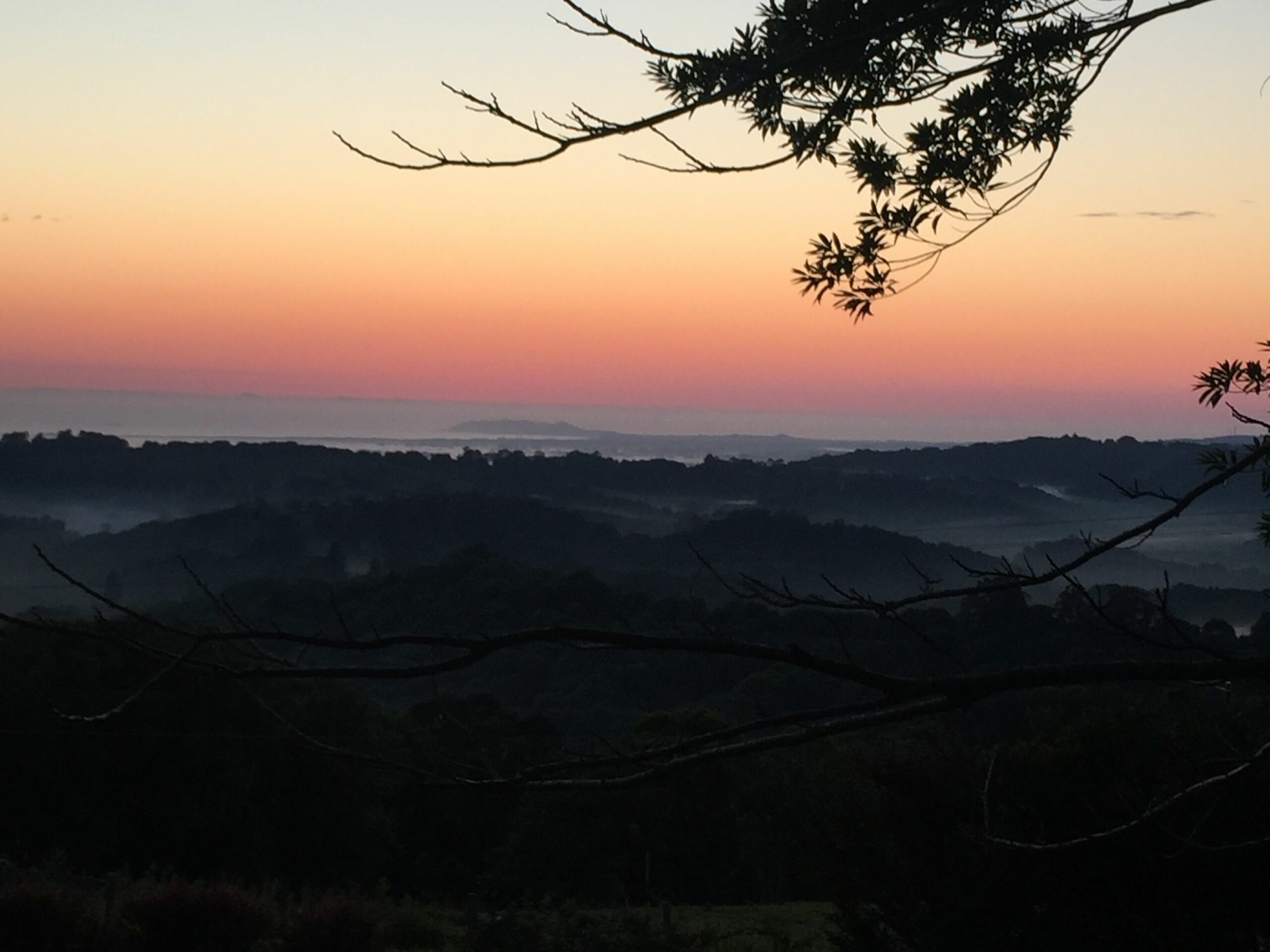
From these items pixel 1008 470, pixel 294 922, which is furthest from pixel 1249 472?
pixel 1008 470

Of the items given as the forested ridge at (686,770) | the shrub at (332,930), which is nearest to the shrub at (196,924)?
Result: the shrub at (332,930)

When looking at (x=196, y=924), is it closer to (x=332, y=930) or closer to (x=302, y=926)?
(x=302, y=926)

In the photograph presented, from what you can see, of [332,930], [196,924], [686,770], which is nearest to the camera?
[686,770]

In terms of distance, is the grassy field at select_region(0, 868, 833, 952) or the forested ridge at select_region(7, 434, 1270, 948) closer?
the forested ridge at select_region(7, 434, 1270, 948)

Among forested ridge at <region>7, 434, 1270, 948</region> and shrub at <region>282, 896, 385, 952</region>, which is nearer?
forested ridge at <region>7, 434, 1270, 948</region>

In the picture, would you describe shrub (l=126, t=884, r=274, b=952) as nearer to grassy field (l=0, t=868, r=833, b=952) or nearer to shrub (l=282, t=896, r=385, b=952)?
grassy field (l=0, t=868, r=833, b=952)

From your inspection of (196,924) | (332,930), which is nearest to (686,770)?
(332,930)

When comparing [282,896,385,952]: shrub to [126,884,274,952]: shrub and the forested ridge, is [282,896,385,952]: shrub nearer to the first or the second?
[126,884,274,952]: shrub

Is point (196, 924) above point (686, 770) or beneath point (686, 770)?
beneath

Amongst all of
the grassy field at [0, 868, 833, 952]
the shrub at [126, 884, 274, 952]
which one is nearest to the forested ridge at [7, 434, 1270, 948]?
the grassy field at [0, 868, 833, 952]

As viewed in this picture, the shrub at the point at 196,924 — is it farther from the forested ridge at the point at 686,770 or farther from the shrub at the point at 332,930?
the forested ridge at the point at 686,770

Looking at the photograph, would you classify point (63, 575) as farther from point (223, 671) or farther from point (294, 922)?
point (294, 922)

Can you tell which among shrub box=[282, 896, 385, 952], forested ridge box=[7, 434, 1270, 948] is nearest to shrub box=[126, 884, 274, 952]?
shrub box=[282, 896, 385, 952]

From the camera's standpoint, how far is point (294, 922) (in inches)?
629
